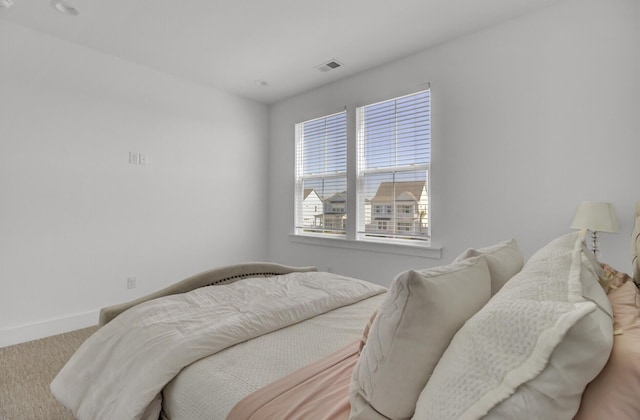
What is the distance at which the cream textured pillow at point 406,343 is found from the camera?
0.68 meters

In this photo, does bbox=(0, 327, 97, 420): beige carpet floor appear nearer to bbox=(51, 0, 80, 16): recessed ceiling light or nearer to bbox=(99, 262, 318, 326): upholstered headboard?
bbox=(99, 262, 318, 326): upholstered headboard

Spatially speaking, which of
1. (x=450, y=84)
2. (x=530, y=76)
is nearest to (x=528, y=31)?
(x=530, y=76)

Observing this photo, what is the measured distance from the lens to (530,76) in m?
2.40

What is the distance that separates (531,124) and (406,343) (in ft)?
7.90

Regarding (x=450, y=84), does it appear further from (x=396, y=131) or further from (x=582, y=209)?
(x=582, y=209)

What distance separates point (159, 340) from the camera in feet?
3.82

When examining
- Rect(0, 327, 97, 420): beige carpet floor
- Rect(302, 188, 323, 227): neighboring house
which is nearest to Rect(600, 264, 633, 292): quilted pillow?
Rect(0, 327, 97, 420): beige carpet floor

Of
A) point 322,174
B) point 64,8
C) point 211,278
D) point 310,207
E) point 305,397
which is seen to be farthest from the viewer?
point 310,207

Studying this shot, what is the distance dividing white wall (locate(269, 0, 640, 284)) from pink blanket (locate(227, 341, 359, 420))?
211 cm

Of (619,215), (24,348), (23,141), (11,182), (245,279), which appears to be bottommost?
(24,348)

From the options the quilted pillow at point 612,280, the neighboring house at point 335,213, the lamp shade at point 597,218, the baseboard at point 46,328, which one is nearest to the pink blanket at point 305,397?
the quilted pillow at point 612,280

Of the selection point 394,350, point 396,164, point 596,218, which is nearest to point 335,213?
point 396,164

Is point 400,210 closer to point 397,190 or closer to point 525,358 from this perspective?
point 397,190

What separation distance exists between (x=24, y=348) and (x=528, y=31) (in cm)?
455
